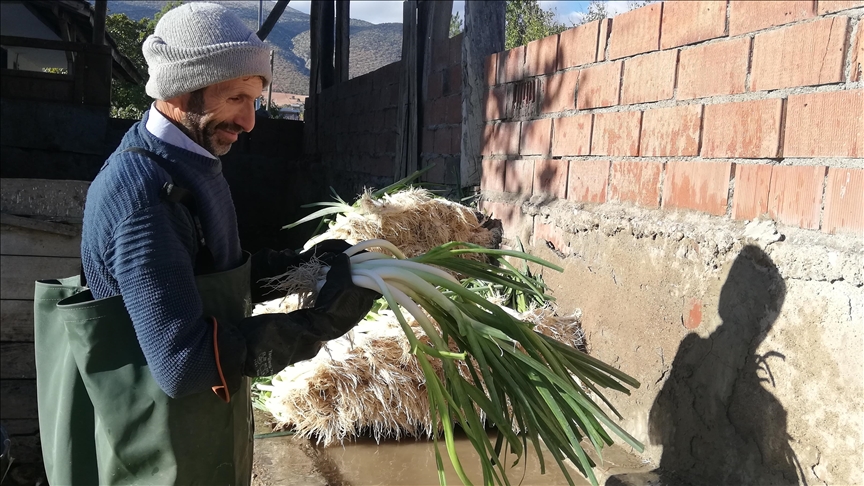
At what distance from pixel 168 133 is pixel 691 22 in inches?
60.2

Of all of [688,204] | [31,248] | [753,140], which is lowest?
[31,248]

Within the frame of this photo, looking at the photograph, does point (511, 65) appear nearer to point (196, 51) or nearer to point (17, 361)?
point (196, 51)

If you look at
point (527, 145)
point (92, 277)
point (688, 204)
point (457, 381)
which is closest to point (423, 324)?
point (457, 381)

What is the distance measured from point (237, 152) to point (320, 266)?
6.95 metres

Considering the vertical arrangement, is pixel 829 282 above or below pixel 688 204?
below

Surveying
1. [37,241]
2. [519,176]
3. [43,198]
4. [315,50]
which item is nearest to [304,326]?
[519,176]

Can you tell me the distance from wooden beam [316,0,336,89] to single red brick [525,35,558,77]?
16.1 ft

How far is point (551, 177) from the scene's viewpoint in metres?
2.94

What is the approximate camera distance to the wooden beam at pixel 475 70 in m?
3.51

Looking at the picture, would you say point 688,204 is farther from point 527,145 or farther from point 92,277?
point 92,277

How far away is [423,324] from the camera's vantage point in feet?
5.90

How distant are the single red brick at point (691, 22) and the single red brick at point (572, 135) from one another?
0.47 m

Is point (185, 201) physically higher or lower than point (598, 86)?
A: lower

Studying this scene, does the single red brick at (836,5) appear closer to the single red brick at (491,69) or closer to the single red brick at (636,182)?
the single red brick at (636,182)
